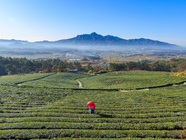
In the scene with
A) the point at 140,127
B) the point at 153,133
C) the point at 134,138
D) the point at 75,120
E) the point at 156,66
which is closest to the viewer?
the point at 134,138

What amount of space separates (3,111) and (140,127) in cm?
1850

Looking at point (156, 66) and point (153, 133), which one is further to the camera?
point (156, 66)

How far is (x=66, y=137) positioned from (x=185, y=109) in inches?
661

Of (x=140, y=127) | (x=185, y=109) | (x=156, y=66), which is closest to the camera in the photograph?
(x=140, y=127)

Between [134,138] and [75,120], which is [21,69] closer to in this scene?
[75,120]

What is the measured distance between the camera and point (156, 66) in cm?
9450

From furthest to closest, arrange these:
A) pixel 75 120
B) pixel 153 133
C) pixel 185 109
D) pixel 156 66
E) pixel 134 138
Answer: pixel 156 66 < pixel 185 109 < pixel 75 120 < pixel 153 133 < pixel 134 138

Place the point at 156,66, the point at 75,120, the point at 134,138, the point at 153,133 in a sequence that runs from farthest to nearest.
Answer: the point at 156,66 → the point at 75,120 → the point at 153,133 → the point at 134,138

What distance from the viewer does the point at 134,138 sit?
9953 millimetres

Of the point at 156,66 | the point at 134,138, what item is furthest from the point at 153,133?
the point at 156,66

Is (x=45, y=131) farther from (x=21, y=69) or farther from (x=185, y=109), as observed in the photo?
(x=21, y=69)

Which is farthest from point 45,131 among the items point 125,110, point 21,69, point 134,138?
point 21,69

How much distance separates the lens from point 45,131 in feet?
35.8

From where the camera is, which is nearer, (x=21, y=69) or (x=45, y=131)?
(x=45, y=131)
